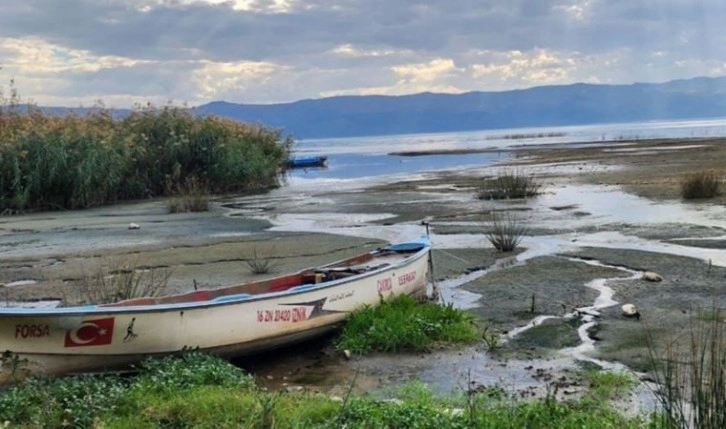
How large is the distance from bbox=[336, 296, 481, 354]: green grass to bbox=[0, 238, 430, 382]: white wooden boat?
0.17 m

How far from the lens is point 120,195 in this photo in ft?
84.4

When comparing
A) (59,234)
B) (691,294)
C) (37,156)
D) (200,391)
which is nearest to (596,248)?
(691,294)

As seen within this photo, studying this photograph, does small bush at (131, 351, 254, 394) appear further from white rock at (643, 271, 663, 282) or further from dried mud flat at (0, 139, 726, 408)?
white rock at (643, 271, 663, 282)

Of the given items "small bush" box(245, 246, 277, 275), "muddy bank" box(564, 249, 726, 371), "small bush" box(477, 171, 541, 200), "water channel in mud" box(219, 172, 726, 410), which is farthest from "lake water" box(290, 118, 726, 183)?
"muddy bank" box(564, 249, 726, 371)

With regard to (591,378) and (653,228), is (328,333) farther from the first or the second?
(653,228)

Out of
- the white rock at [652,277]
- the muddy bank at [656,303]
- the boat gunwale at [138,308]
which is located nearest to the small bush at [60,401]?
the boat gunwale at [138,308]

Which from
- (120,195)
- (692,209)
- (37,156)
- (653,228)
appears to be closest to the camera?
(653,228)

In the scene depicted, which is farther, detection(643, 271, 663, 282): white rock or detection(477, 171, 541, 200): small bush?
detection(477, 171, 541, 200): small bush

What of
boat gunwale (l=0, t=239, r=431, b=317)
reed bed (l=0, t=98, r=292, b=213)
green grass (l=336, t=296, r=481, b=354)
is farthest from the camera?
reed bed (l=0, t=98, r=292, b=213)

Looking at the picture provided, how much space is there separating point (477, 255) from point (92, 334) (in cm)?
739

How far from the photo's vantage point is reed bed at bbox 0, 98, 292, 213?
2192 cm

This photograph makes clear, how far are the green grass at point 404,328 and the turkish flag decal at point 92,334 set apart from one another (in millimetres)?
2201

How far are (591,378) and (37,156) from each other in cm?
1918

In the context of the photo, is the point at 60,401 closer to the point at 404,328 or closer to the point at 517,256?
the point at 404,328
